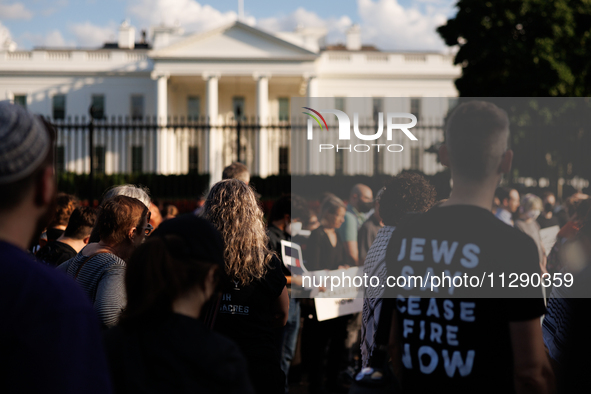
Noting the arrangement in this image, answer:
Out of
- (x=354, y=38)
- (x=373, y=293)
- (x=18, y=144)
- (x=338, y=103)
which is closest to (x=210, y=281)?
(x=18, y=144)

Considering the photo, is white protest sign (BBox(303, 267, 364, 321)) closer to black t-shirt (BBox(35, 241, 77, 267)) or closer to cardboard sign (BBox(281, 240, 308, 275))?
cardboard sign (BBox(281, 240, 308, 275))

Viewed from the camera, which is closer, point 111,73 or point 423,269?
point 423,269

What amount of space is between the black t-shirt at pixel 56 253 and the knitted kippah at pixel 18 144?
2707mm

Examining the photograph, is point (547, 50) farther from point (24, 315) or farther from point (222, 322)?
point (24, 315)

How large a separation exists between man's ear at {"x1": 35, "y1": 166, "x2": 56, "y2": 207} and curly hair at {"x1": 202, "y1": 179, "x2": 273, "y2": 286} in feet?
5.03

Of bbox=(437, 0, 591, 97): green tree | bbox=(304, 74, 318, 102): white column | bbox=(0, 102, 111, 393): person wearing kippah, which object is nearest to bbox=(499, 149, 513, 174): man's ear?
bbox=(0, 102, 111, 393): person wearing kippah

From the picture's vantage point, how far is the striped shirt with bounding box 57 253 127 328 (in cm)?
265

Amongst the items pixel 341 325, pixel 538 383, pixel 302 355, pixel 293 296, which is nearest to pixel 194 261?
pixel 538 383

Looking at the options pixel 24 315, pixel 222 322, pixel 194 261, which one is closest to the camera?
pixel 24 315

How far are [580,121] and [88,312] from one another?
26.4 feet

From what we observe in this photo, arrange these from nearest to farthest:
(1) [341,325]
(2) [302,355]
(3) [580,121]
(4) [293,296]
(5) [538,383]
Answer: (5) [538,383], (4) [293,296], (1) [341,325], (2) [302,355], (3) [580,121]

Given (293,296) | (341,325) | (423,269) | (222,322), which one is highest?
(423,269)

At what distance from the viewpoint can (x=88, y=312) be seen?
1188mm

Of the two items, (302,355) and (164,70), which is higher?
(164,70)
